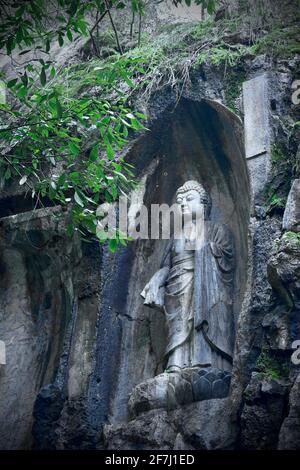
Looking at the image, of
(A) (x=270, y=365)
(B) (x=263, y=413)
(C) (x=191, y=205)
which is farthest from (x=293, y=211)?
(B) (x=263, y=413)

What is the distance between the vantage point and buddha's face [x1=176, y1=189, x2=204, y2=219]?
10344mm

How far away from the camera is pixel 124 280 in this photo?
10328mm

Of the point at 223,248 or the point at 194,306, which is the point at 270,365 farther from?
the point at 223,248

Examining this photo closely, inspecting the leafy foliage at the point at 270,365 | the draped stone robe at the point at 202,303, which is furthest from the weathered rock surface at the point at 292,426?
the draped stone robe at the point at 202,303

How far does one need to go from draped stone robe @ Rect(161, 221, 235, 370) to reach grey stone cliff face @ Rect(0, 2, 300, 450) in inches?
7.2

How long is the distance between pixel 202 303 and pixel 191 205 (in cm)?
121

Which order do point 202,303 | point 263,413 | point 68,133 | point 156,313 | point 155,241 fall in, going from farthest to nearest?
point 155,241, point 68,133, point 156,313, point 202,303, point 263,413

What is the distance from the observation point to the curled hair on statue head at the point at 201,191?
10414mm

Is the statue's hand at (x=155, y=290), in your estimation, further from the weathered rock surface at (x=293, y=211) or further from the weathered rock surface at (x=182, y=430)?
the weathered rock surface at (x=293, y=211)

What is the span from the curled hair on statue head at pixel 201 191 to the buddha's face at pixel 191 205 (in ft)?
0.11

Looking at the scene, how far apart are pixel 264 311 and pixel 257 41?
3.27m

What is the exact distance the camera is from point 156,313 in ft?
33.4

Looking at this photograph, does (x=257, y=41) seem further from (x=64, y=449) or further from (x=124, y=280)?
(x=64, y=449)

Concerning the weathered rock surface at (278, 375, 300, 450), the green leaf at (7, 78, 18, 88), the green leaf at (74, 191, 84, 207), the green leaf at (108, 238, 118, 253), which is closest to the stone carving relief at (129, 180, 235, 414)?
the green leaf at (108, 238, 118, 253)
